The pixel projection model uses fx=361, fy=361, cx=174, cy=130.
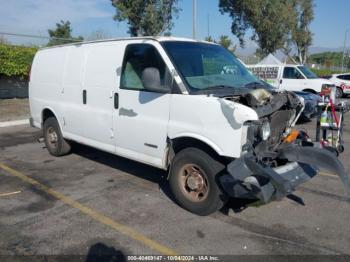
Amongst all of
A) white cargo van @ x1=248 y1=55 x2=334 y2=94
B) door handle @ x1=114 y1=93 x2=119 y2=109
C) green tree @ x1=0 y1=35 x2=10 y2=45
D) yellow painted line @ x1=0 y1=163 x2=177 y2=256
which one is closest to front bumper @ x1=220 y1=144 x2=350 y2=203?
yellow painted line @ x1=0 y1=163 x2=177 y2=256

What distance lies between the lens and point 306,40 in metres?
37.6

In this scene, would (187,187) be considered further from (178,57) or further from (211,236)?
(178,57)

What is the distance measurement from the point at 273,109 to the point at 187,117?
100 centimetres

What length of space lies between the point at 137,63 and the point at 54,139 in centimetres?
306

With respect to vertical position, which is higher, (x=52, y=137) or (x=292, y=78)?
(x=292, y=78)

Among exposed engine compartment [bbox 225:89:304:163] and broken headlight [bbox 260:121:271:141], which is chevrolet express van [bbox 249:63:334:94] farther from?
broken headlight [bbox 260:121:271:141]

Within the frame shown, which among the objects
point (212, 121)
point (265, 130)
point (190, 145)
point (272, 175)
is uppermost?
point (212, 121)

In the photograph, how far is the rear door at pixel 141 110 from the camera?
15.1 ft

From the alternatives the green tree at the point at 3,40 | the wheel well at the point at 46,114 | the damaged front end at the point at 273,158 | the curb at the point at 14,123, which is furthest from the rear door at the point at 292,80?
the damaged front end at the point at 273,158

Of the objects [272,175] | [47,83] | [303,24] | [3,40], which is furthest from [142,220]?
[303,24]

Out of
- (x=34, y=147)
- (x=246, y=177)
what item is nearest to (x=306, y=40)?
(x=34, y=147)

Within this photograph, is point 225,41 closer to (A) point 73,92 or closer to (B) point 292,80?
(B) point 292,80

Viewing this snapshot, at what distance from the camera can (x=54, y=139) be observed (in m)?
7.15

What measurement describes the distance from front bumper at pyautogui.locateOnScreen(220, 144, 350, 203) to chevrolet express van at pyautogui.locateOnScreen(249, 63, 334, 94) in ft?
41.8
